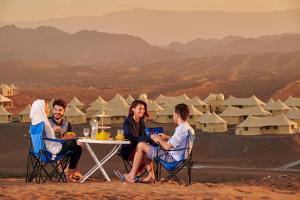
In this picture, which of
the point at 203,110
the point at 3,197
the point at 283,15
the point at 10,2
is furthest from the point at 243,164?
the point at 283,15

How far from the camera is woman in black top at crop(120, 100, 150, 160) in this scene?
10000 millimetres

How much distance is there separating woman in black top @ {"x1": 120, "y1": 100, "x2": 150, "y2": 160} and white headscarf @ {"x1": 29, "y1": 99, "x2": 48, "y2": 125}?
3.74 ft

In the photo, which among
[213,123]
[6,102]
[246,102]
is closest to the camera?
[213,123]

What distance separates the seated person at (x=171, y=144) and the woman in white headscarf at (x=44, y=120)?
107 centimetres

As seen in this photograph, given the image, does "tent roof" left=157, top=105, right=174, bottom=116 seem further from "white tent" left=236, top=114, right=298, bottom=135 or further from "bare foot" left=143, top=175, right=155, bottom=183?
"bare foot" left=143, top=175, right=155, bottom=183

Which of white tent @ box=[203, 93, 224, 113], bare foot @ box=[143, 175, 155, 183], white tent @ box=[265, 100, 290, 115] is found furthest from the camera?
white tent @ box=[203, 93, 224, 113]

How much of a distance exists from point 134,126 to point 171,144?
62cm

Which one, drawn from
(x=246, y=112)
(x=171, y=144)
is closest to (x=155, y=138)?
(x=171, y=144)

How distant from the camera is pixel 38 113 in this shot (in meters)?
9.84

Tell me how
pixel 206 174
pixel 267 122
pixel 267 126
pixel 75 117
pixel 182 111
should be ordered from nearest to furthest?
pixel 182 111, pixel 206 174, pixel 267 122, pixel 267 126, pixel 75 117

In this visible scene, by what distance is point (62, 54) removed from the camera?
162 metres

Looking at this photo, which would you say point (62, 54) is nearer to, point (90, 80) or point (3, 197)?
point (90, 80)

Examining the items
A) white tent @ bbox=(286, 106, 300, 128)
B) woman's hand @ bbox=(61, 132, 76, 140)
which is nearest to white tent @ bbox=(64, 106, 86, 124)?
white tent @ bbox=(286, 106, 300, 128)

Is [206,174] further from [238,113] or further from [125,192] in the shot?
[125,192]
